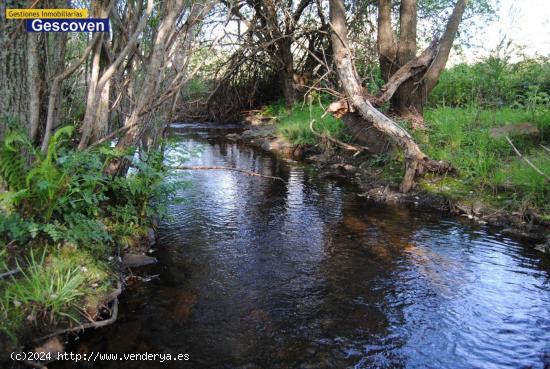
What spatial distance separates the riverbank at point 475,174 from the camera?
621 centimetres

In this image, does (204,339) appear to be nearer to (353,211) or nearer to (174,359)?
(174,359)

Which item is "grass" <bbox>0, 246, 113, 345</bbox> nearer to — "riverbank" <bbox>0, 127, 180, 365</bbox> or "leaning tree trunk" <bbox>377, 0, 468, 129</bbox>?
"riverbank" <bbox>0, 127, 180, 365</bbox>

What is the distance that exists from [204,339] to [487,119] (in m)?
7.35

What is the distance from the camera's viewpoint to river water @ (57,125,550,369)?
3.40 meters

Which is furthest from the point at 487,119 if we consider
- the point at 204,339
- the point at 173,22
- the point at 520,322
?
the point at 204,339

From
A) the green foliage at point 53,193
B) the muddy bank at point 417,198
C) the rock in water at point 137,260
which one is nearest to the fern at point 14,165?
the green foliage at point 53,193

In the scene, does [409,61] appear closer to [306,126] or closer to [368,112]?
[368,112]

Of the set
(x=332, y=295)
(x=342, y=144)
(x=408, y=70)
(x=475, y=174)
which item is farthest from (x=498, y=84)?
(x=332, y=295)

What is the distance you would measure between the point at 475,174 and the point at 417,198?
3.26 ft

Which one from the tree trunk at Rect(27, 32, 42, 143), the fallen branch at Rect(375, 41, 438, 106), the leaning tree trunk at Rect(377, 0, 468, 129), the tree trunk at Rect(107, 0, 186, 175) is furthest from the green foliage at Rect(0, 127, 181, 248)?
the leaning tree trunk at Rect(377, 0, 468, 129)

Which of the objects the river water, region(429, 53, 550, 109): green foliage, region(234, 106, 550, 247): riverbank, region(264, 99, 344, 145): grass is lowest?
the river water

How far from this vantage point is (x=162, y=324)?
372 cm

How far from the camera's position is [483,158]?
285 inches

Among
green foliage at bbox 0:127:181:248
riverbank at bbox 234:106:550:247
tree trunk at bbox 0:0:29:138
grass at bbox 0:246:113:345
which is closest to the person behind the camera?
grass at bbox 0:246:113:345
